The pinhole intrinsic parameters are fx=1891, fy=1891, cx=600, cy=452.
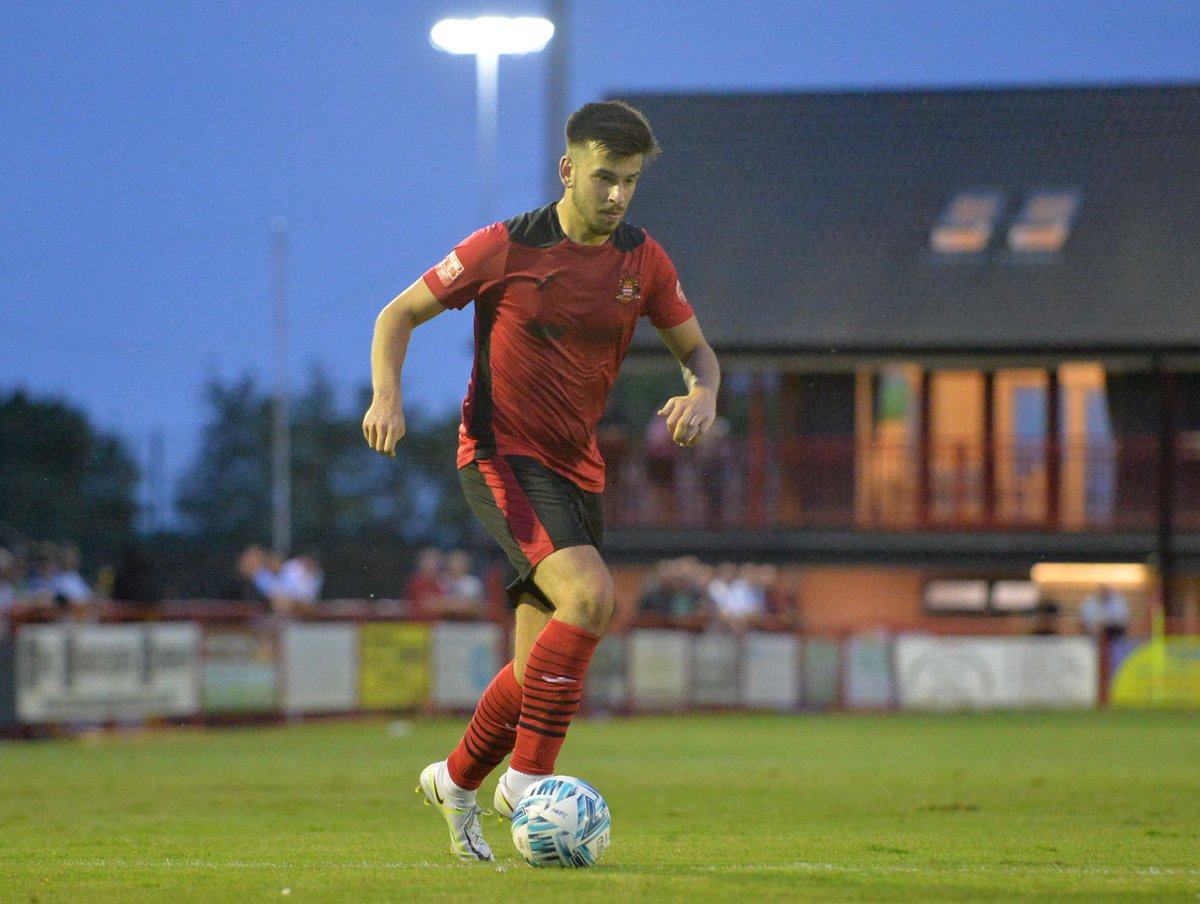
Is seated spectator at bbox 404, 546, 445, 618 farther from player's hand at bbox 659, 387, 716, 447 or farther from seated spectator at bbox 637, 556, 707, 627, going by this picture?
player's hand at bbox 659, 387, 716, 447

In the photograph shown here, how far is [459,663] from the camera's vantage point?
2109 cm

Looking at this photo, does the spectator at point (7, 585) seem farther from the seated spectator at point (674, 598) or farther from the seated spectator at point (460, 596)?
the seated spectator at point (674, 598)

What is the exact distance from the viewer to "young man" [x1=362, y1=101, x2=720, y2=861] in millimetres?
5980

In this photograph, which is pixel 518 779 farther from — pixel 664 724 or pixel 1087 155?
pixel 664 724

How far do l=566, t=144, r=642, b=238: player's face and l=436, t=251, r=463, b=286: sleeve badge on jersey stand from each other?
43cm

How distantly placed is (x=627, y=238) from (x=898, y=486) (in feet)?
82.2

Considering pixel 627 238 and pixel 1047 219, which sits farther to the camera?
pixel 1047 219

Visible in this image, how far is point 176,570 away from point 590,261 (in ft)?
88.4

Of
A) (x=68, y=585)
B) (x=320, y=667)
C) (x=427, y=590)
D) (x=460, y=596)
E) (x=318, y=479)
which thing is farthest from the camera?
(x=318, y=479)

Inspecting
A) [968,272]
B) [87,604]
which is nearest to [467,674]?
[87,604]

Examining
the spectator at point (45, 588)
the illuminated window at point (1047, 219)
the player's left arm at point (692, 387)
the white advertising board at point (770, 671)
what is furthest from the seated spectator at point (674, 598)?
the player's left arm at point (692, 387)

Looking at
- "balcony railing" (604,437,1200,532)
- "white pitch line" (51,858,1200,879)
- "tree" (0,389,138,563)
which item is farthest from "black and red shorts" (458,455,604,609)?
"tree" (0,389,138,563)

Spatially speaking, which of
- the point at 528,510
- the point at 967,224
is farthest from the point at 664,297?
the point at 967,224

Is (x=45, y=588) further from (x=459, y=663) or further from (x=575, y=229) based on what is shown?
(x=575, y=229)
